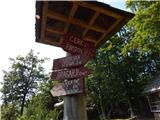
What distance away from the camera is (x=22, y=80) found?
44.0 meters

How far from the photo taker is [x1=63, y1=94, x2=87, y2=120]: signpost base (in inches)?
141

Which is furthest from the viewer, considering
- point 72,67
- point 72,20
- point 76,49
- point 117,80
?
point 117,80

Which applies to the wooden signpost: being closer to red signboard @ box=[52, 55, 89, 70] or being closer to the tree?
red signboard @ box=[52, 55, 89, 70]

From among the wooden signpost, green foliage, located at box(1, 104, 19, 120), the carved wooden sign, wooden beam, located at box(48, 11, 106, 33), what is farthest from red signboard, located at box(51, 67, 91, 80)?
green foliage, located at box(1, 104, 19, 120)

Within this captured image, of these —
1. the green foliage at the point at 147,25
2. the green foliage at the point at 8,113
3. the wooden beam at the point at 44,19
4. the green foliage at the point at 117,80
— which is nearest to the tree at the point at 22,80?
the green foliage at the point at 8,113

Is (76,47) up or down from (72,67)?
up

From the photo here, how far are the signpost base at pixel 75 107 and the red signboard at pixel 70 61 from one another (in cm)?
49

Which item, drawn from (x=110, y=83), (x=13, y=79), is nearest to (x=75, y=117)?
(x=110, y=83)

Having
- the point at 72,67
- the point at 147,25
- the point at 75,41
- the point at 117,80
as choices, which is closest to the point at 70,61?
the point at 72,67

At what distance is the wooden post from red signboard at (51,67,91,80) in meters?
0.31

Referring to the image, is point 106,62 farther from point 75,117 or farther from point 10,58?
point 75,117

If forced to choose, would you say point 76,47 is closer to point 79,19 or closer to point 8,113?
point 79,19

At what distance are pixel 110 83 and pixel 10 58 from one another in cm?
2183

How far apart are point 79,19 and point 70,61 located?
770 millimetres
